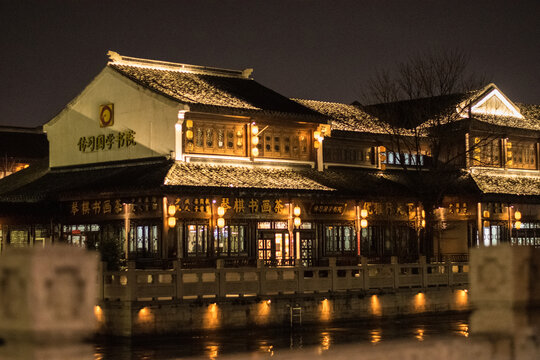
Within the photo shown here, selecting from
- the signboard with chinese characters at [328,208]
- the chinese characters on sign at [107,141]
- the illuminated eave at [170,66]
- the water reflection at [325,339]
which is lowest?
the water reflection at [325,339]

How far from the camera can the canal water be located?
23094 mm

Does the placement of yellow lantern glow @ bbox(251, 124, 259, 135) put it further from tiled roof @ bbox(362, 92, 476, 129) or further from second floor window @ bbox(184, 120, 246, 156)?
tiled roof @ bbox(362, 92, 476, 129)

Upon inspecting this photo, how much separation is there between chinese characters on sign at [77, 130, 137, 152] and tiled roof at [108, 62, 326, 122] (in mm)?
2317

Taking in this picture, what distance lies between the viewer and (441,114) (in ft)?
141

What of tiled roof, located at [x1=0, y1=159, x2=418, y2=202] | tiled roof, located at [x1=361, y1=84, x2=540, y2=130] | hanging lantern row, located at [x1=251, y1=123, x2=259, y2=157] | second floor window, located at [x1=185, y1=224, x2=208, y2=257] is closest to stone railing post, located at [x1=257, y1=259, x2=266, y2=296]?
tiled roof, located at [x1=0, y1=159, x2=418, y2=202]

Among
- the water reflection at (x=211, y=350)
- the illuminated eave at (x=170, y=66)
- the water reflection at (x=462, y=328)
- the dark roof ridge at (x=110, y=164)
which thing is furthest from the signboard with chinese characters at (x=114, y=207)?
the water reflection at (x=462, y=328)

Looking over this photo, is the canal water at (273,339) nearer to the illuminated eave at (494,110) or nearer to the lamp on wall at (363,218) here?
the lamp on wall at (363,218)

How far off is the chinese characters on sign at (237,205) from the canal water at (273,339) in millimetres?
6768

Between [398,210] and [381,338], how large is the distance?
14.6 m

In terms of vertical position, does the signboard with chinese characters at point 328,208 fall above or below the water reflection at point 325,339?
above

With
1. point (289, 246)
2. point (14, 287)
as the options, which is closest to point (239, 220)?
point (289, 246)

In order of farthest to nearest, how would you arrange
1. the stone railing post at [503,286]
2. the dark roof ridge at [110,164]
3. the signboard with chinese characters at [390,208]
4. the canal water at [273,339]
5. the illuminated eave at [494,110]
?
the illuminated eave at [494,110], the signboard with chinese characters at [390,208], the dark roof ridge at [110,164], the canal water at [273,339], the stone railing post at [503,286]

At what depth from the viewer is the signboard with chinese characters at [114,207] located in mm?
32969

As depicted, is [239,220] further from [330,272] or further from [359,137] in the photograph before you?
[359,137]
